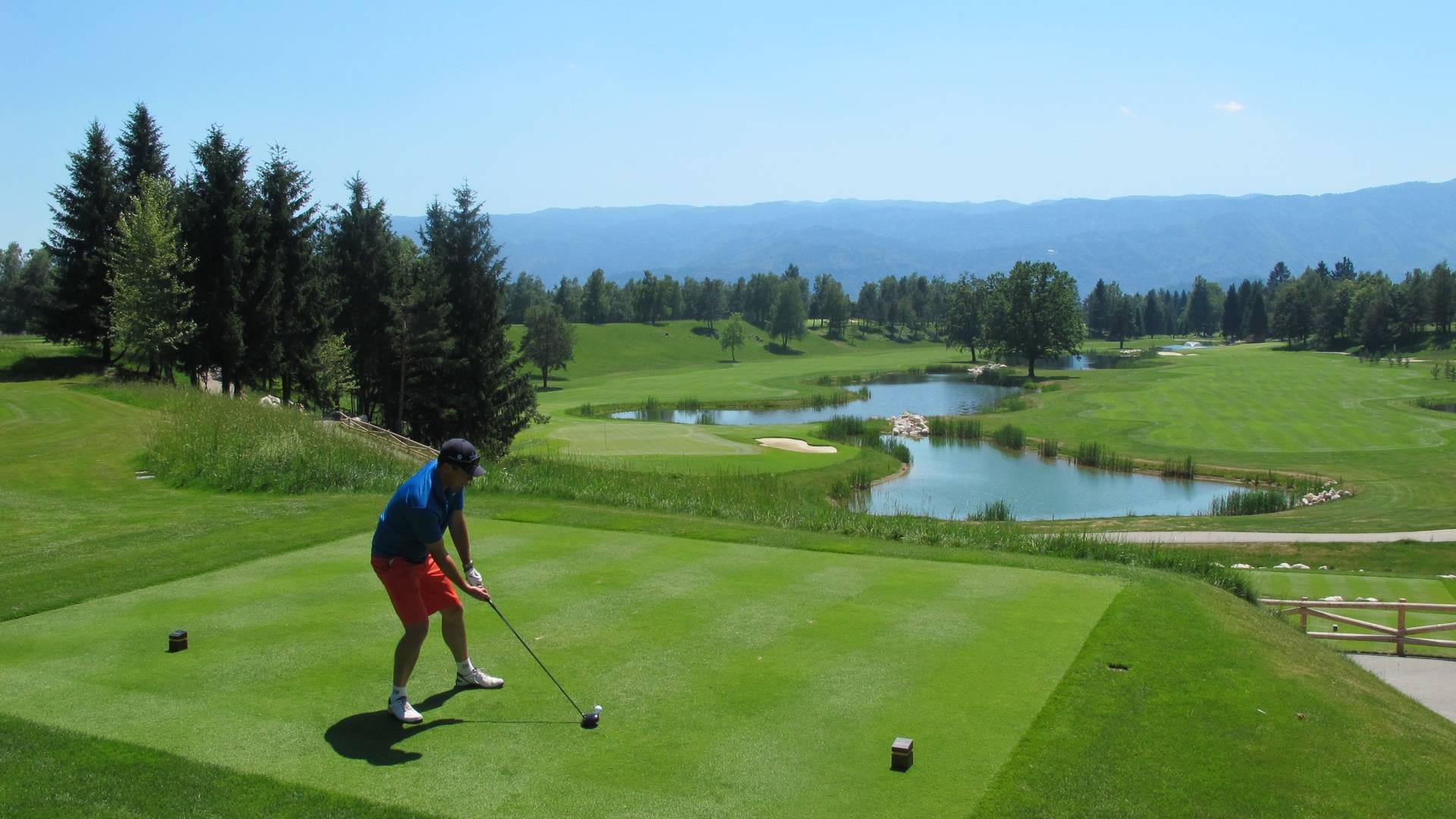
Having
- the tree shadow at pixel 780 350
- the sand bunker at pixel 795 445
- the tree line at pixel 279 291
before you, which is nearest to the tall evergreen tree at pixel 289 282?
the tree line at pixel 279 291

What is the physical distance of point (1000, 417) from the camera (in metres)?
66.6

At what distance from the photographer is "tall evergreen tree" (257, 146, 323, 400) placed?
3872 cm

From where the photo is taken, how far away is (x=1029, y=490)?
4369 cm

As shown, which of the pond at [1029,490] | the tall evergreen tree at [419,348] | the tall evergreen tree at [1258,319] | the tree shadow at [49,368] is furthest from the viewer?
the tall evergreen tree at [1258,319]

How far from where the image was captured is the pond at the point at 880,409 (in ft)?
235

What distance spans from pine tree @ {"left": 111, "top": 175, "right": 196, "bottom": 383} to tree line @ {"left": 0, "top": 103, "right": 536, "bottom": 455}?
67 mm

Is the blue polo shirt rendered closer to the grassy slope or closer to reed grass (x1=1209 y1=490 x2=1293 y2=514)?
the grassy slope

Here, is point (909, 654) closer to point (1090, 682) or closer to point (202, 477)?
point (1090, 682)

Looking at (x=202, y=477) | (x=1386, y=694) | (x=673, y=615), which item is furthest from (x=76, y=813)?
(x=202, y=477)

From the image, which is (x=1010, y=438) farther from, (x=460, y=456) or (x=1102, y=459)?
(x=460, y=456)

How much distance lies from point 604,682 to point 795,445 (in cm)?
4444

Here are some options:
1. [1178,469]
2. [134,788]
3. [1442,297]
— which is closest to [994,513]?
[1178,469]

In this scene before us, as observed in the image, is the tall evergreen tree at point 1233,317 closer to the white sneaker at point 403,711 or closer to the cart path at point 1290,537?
the cart path at point 1290,537

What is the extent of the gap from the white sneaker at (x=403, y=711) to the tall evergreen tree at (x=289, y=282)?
35.4 m
